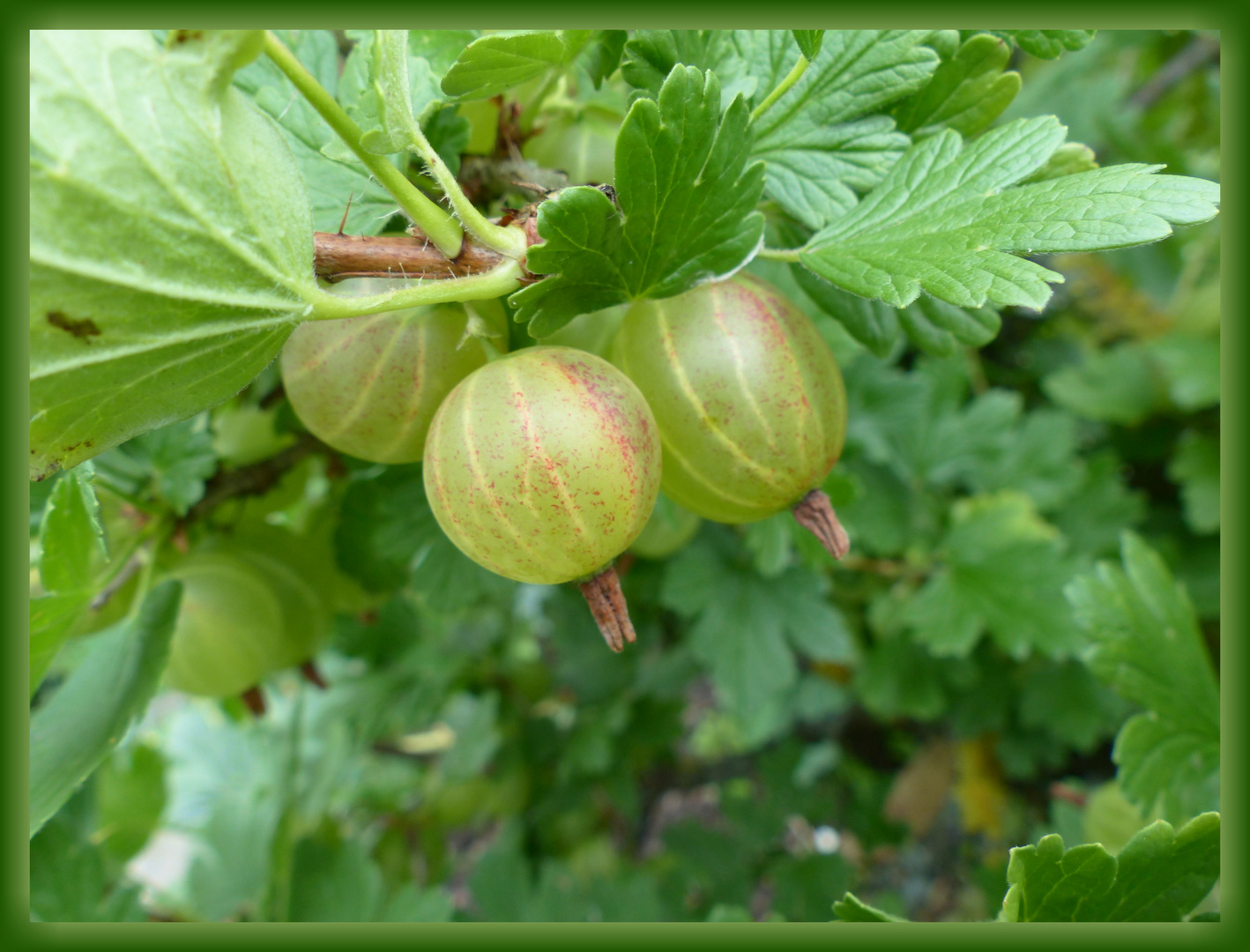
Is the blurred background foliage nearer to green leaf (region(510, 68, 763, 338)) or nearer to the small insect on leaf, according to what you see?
green leaf (region(510, 68, 763, 338))

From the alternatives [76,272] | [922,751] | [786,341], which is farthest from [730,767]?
[76,272]

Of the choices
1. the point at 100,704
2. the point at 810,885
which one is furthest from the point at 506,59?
the point at 810,885

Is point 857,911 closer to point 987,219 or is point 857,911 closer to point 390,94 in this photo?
point 987,219

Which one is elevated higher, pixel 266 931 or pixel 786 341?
pixel 786 341

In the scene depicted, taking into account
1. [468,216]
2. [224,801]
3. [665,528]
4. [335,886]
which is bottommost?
[224,801]

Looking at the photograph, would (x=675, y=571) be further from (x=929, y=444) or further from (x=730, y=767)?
(x=730, y=767)

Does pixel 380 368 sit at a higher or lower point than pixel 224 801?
higher
